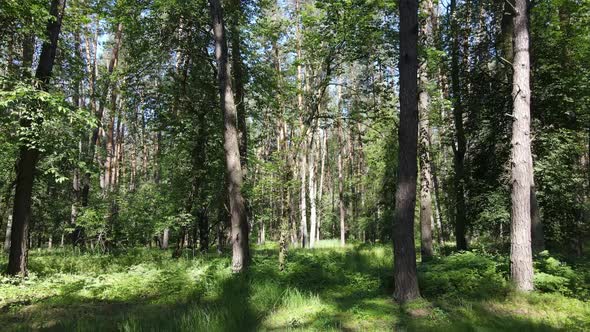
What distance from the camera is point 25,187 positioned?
896 cm

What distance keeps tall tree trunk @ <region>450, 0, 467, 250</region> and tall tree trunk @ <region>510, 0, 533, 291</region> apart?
5335mm

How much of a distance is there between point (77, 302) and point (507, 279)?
341 inches

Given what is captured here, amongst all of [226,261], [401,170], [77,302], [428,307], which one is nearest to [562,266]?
[428,307]

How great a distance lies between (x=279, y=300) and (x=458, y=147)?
984cm

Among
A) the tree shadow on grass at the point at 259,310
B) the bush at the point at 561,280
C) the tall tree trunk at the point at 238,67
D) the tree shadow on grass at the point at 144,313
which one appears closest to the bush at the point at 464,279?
the tree shadow on grass at the point at 259,310

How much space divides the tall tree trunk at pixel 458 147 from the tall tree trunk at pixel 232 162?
7972mm

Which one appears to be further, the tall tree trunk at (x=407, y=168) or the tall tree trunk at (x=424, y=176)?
the tall tree trunk at (x=424, y=176)

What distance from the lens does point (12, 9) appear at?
300 inches

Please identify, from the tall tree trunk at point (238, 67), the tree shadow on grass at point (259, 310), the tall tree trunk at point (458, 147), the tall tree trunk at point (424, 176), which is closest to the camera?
the tree shadow on grass at point (259, 310)

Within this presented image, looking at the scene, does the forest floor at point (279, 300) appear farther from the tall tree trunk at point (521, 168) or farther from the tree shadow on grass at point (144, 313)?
the tall tree trunk at point (521, 168)

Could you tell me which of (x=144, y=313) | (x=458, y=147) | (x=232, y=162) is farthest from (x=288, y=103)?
(x=144, y=313)

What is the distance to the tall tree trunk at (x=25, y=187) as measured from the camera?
8.74 meters

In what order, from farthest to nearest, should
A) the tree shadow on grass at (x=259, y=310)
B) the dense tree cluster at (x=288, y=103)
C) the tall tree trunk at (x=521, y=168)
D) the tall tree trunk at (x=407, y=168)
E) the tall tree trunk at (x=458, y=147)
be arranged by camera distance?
the tall tree trunk at (x=458, y=147) → the dense tree cluster at (x=288, y=103) → the tall tree trunk at (x=521, y=168) → the tall tree trunk at (x=407, y=168) → the tree shadow on grass at (x=259, y=310)

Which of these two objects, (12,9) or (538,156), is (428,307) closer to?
(538,156)
